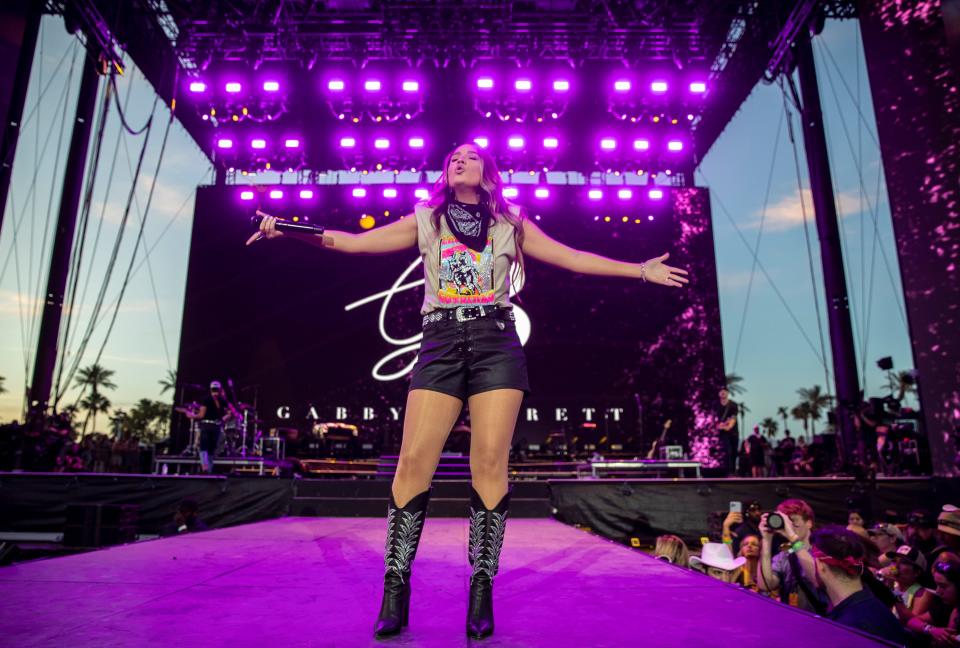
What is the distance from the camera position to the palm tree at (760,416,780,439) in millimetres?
52719

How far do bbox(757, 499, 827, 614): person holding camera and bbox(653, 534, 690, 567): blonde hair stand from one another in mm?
714

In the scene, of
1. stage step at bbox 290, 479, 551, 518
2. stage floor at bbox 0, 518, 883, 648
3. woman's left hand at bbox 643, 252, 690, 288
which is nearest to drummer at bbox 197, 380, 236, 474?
stage step at bbox 290, 479, 551, 518

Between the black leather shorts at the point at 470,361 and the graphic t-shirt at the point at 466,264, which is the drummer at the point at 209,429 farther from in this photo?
the black leather shorts at the point at 470,361

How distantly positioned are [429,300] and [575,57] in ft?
46.1

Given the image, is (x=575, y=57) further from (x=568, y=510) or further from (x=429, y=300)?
(x=429, y=300)

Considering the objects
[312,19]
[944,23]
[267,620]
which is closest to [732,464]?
[944,23]

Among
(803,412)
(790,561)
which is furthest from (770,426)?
(790,561)

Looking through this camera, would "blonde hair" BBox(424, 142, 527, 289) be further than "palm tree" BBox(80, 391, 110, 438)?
No

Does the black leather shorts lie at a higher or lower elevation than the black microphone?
lower

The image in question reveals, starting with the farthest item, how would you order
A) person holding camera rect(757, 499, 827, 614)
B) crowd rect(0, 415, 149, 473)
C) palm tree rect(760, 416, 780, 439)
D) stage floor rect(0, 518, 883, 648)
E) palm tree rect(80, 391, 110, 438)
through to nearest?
1. palm tree rect(760, 416, 780, 439)
2. palm tree rect(80, 391, 110, 438)
3. crowd rect(0, 415, 149, 473)
4. person holding camera rect(757, 499, 827, 614)
5. stage floor rect(0, 518, 883, 648)

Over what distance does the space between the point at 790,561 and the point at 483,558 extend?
2396mm

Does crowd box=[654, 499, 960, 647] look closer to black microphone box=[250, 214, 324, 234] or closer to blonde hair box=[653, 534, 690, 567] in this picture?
blonde hair box=[653, 534, 690, 567]

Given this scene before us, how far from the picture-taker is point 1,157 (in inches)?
404
